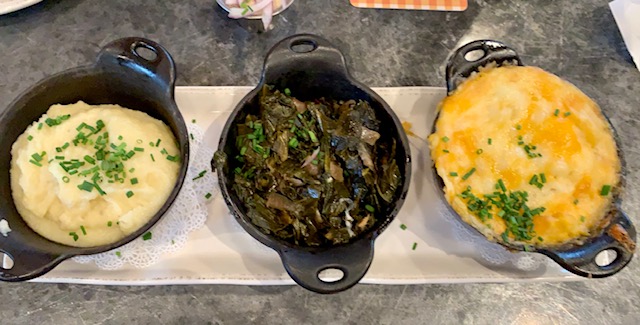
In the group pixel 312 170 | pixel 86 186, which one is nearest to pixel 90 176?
pixel 86 186

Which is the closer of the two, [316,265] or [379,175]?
[316,265]

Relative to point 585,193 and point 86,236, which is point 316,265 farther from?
point 585,193

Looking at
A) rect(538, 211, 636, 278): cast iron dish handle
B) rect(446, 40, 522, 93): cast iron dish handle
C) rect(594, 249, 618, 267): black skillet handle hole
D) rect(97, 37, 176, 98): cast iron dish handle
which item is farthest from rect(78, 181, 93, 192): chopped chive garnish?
rect(594, 249, 618, 267): black skillet handle hole

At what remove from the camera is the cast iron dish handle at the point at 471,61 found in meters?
1.82

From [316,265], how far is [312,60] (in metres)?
0.68

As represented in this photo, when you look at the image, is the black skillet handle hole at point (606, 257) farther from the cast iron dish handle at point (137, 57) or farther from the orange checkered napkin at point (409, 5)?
the cast iron dish handle at point (137, 57)

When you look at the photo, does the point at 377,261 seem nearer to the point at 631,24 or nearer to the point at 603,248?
the point at 603,248

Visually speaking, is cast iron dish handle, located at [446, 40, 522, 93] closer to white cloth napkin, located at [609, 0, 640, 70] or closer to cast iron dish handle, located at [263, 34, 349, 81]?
cast iron dish handle, located at [263, 34, 349, 81]

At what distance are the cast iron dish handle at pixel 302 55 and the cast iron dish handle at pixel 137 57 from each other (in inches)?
12.3

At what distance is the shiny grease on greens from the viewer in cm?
171

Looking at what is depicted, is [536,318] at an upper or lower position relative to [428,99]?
lower

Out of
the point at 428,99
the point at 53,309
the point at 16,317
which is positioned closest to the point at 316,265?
the point at 428,99

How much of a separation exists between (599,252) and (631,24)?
1.09 meters

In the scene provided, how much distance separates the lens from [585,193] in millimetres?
1670
